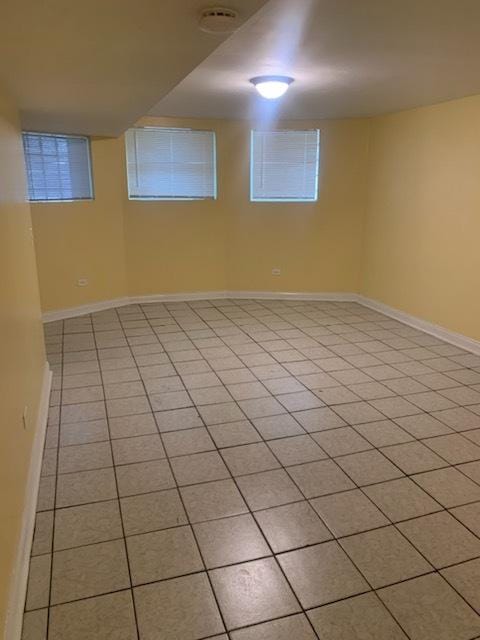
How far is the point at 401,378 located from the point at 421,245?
1.80 metres

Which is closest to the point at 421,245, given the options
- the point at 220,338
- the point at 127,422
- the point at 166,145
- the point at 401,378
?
the point at 401,378

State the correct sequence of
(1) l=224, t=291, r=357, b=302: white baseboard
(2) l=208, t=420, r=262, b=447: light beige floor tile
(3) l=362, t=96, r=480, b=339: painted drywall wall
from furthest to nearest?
(1) l=224, t=291, r=357, b=302: white baseboard < (3) l=362, t=96, r=480, b=339: painted drywall wall < (2) l=208, t=420, r=262, b=447: light beige floor tile

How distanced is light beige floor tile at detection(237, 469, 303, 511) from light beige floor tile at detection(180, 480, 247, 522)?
49 mm

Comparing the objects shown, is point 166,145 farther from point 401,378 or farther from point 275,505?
point 275,505

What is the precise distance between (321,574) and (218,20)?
6.72 ft

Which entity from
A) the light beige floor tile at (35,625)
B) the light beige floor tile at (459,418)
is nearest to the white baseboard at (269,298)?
the light beige floor tile at (459,418)

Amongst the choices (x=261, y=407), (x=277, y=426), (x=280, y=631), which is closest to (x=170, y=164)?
(x=261, y=407)

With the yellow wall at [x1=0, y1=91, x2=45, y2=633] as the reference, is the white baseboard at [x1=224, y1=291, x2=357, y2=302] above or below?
below

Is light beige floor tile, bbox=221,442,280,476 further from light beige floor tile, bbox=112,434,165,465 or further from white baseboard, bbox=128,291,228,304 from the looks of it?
white baseboard, bbox=128,291,228,304

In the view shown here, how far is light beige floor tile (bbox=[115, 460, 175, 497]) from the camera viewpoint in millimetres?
2473

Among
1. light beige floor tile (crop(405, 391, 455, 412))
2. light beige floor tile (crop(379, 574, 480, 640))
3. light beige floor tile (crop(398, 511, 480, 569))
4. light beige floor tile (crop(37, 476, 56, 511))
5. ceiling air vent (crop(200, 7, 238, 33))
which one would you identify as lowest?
light beige floor tile (crop(379, 574, 480, 640))

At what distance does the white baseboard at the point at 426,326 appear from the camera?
450 cm

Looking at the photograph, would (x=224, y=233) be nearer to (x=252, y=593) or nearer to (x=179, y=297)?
(x=179, y=297)

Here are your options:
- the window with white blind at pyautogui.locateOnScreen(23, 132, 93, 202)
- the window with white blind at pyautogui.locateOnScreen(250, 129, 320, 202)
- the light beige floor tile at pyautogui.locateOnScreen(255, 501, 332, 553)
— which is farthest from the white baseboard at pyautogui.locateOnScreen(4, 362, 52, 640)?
the window with white blind at pyautogui.locateOnScreen(250, 129, 320, 202)
